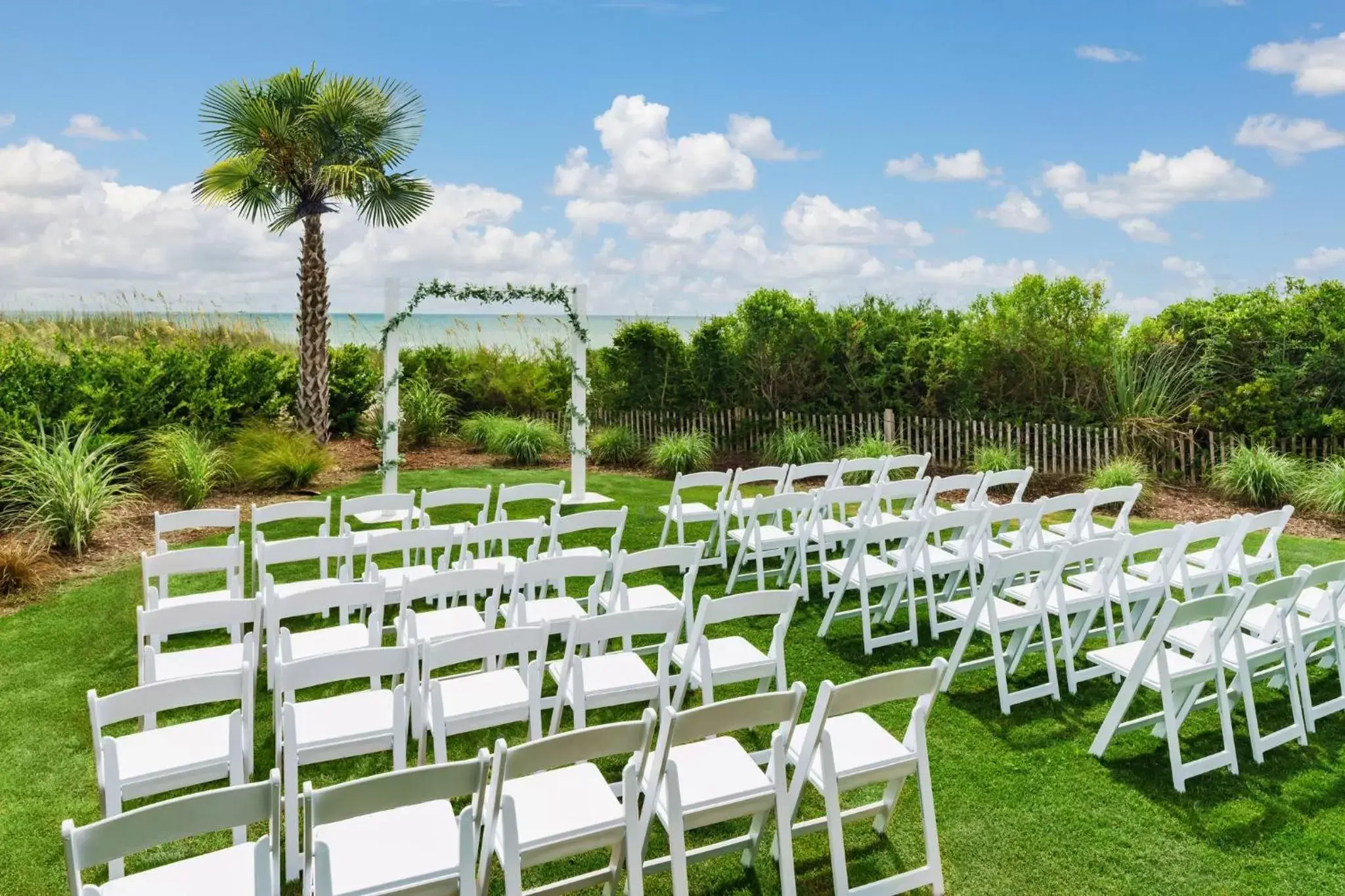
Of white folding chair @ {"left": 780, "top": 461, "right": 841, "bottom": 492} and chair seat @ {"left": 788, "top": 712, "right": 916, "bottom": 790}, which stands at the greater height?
white folding chair @ {"left": 780, "top": 461, "right": 841, "bottom": 492}

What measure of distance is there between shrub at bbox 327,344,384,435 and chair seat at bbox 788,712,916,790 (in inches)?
512

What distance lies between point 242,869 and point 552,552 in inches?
136

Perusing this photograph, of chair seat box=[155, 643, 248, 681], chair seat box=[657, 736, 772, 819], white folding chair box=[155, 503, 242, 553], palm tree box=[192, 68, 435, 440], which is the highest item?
palm tree box=[192, 68, 435, 440]

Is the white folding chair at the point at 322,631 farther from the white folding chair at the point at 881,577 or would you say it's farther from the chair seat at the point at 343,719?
the white folding chair at the point at 881,577

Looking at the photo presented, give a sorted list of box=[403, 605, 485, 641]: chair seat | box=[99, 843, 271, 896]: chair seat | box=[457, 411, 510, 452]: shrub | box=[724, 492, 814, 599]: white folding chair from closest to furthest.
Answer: box=[99, 843, 271, 896]: chair seat
box=[403, 605, 485, 641]: chair seat
box=[724, 492, 814, 599]: white folding chair
box=[457, 411, 510, 452]: shrub

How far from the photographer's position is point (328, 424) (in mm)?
14406

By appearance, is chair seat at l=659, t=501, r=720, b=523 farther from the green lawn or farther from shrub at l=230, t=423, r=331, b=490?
shrub at l=230, t=423, r=331, b=490

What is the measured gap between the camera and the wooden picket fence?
11875 mm

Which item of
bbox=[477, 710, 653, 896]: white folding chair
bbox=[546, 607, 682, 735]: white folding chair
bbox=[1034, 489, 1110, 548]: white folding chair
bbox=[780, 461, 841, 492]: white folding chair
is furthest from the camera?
bbox=[780, 461, 841, 492]: white folding chair

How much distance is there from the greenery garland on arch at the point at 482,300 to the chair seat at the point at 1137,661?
7198 mm

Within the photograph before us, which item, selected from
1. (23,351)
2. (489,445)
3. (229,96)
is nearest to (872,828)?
(23,351)

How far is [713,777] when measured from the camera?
331cm

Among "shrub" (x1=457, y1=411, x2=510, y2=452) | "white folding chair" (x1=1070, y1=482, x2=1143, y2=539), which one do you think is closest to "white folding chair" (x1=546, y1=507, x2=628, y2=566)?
"white folding chair" (x1=1070, y1=482, x2=1143, y2=539)

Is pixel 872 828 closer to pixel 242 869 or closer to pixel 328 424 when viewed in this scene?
pixel 242 869
